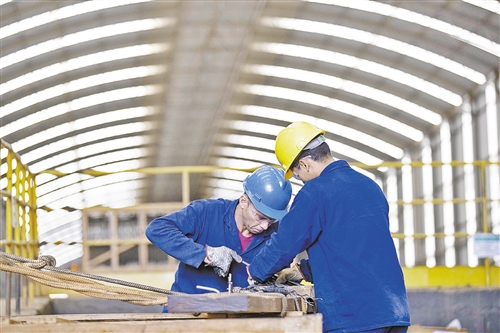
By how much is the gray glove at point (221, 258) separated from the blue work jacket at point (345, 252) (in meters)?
0.58

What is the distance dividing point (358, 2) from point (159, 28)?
434cm

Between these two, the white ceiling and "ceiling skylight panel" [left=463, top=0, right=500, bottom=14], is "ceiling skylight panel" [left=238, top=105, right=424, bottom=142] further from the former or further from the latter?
"ceiling skylight panel" [left=463, top=0, right=500, bottom=14]

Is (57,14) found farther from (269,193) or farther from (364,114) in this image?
(269,193)

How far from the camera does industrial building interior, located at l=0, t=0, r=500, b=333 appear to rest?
17.9 meters

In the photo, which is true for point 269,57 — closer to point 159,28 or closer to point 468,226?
point 159,28

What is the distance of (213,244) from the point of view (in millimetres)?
5324

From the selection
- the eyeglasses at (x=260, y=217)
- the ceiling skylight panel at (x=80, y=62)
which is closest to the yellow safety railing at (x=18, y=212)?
the eyeglasses at (x=260, y=217)

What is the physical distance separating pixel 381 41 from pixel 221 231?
15247 mm

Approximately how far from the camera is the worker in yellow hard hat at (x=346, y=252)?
412 cm

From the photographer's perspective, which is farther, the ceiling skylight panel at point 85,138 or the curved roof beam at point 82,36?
the ceiling skylight panel at point 85,138

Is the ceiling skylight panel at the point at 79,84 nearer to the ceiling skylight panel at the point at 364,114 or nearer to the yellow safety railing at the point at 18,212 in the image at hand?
the ceiling skylight panel at the point at 364,114

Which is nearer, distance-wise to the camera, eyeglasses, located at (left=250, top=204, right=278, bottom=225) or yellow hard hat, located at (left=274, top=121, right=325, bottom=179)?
yellow hard hat, located at (left=274, top=121, right=325, bottom=179)

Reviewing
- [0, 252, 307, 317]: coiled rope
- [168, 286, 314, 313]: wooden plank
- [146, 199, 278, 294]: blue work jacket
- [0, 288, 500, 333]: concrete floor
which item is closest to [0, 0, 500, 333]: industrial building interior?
[0, 288, 500, 333]: concrete floor

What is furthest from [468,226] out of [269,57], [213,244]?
[213,244]
